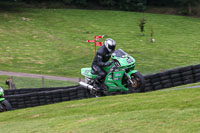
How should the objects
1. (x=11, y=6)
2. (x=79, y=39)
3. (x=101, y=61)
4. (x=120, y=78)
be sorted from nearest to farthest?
(x=120, y=78), (x=101, y=61), (x=79, y=39), (x=11, y=6)

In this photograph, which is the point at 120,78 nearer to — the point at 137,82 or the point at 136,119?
the point at 137,82

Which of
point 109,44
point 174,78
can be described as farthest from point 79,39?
point 109,44

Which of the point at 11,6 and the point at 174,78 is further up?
the point at 11,6

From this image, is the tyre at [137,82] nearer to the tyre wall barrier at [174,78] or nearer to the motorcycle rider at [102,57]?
the motorcycle rider at [102,57]

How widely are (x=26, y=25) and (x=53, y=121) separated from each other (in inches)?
1678

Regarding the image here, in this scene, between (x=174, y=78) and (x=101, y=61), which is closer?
(x=101, y=61)

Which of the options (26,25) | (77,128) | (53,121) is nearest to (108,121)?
(77,128)

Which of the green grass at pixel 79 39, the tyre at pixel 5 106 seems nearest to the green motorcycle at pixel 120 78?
the tyre at pixel 5 106

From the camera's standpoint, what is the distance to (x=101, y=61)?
13891mm

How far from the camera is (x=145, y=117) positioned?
310 inches

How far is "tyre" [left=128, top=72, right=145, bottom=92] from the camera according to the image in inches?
513

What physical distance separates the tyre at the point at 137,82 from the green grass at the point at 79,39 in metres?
15.9

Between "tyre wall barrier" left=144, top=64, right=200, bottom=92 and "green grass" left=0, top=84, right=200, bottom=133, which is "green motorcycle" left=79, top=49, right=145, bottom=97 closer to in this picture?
"tyre wall barrier" left=144, top=64, right=200, bottom=92

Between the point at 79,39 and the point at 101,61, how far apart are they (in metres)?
31.1
